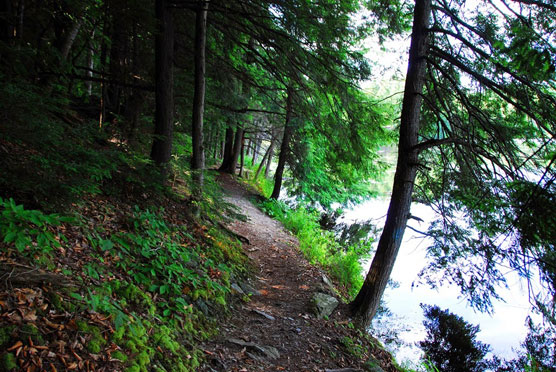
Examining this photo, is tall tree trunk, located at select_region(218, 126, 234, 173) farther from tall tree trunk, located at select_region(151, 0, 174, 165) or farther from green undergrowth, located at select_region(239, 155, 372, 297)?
tall tree trunk, located at select_region(151, 0, 174, 165)

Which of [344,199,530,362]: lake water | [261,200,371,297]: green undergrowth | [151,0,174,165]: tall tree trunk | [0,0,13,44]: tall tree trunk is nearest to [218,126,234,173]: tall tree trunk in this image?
[261,200,371,297]: green undergrowth

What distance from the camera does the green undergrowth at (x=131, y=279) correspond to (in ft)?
7.97

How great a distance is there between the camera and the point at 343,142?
7211 millimetres

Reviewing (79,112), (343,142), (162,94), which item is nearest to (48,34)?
(79,112)

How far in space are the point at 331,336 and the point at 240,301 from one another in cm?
147

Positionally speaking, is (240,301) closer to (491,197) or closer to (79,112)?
(491,197)

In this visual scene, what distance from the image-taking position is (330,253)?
9.96 m

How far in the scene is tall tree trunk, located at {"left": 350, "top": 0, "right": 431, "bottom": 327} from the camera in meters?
5.20

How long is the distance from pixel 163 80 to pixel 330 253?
6.87m

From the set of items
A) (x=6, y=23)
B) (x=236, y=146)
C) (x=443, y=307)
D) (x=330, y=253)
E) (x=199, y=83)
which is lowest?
(x=443, y=307)

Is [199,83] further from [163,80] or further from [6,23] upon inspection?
[6,23]

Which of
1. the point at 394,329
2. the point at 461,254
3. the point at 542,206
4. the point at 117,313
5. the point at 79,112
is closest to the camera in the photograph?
the point at 117,313

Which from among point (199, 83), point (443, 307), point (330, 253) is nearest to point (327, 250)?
point (330, 253)

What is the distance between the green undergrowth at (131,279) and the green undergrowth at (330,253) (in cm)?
396
